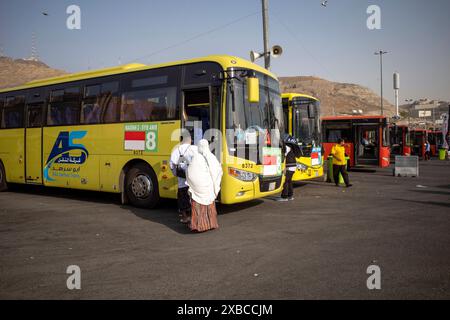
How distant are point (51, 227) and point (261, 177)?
4650 mm

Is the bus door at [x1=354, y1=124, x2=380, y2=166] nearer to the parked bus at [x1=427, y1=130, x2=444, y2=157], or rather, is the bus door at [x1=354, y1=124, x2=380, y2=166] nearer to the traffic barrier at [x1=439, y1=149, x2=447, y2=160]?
the traffic barrier at [x1=439, y1=149, x2=447, y2=160]

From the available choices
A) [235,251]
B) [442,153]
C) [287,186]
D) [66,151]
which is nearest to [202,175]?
[235,251]

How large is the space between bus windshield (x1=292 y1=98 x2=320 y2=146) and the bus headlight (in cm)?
619

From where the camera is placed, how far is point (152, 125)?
29.9 feet

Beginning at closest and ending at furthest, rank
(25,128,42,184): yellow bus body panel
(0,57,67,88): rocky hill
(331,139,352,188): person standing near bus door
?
(25,128,42,184): yellow bus body panel
(331,139,352,188): person standing near bus door
(0,57,67,88): rocky hill

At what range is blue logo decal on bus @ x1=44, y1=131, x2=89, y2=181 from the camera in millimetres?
10567

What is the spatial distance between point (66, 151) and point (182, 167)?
507cm

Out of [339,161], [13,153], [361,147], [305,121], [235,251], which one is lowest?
[235,251]

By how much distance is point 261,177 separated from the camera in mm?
8688

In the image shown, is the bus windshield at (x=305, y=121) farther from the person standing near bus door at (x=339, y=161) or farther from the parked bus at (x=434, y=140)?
the parked bus at (x=434, y=140)

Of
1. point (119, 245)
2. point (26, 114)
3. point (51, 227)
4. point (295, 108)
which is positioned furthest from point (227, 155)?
point (26, 114)

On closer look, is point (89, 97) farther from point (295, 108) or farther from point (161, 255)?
point (295, 108)

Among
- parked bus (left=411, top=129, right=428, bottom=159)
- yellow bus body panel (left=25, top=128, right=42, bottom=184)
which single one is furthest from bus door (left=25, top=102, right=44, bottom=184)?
parked bus (left=411, top=129, right=428, bottom=159)

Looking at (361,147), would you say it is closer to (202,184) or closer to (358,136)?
(358,136)
